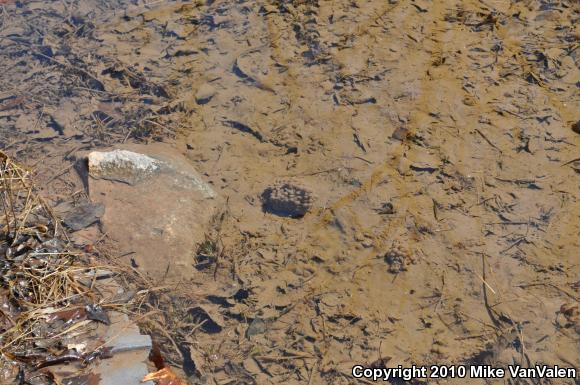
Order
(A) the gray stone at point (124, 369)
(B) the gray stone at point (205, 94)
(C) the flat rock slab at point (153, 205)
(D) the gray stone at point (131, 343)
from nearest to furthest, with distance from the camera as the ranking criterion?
(A) the gray stone at point (124, 369)
(D) the gray stone at point (131, 343)
(C) the flat rock slab at point (153, 205)
(B) the gray stone at point (205, 94)

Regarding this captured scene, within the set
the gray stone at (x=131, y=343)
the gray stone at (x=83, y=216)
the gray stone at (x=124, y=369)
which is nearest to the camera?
the gray stone at (x=124, y=369)

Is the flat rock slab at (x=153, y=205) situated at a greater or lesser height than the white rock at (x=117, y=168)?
lesser

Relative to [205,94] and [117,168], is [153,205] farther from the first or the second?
→ [205,94]

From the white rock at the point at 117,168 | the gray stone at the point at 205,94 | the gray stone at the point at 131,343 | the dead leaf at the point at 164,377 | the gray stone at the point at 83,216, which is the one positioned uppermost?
the gray stone at the point at 205,94

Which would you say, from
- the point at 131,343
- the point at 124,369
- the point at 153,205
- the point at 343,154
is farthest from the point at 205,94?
the point at 124,369

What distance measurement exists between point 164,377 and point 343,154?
1.95m

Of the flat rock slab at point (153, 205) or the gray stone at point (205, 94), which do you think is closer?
the flat rock slab at point (153, 205)

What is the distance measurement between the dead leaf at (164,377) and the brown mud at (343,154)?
0.20 m

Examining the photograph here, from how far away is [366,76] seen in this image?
14.8 ft

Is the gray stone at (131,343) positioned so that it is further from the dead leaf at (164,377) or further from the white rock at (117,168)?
the white rock at (117,168)

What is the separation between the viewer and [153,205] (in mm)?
3852

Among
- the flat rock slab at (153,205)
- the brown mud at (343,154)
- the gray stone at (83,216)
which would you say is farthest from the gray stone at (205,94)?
the gray stone at (83,216)

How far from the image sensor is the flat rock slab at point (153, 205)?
3660 millimetres

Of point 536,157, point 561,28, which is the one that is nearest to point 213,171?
point 536,157
